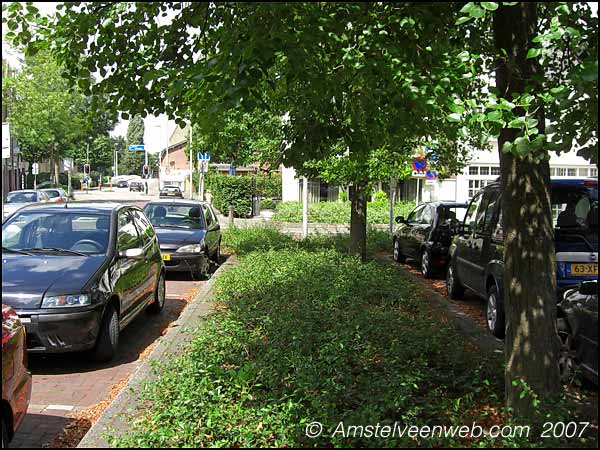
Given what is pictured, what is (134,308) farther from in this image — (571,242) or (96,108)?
(571,242)

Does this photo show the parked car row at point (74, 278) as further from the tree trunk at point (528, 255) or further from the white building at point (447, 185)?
the white building at point (447, 185)

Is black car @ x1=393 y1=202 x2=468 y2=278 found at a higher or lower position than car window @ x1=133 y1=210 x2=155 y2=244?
lower

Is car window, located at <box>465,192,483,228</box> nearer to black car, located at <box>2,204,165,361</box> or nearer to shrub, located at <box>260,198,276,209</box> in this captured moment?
black car, located at <box>2,204,165,361</box>

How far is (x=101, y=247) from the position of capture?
24.1 ft

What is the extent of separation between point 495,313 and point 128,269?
14.5ft

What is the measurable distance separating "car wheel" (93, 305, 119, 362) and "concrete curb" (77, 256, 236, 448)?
48 centimetres

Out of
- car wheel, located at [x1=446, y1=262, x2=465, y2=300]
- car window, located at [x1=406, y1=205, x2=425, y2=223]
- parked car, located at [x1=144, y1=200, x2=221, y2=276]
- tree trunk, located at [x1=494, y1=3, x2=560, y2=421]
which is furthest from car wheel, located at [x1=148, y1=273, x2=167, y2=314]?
car window, located at [x1=406, y1=205, x2=425, y2=223]

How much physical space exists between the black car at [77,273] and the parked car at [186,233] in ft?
11.8

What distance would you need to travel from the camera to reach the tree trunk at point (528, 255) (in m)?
4.10

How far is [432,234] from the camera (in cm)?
1308

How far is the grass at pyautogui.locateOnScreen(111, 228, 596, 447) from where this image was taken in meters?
3.93

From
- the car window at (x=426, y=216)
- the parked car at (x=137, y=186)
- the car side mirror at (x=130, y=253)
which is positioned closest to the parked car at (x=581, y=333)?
the car side mirror at (x=130, y=253)

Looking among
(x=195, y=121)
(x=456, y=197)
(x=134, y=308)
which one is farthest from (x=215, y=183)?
(x=195, y=121)

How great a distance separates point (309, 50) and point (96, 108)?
2.23 m
